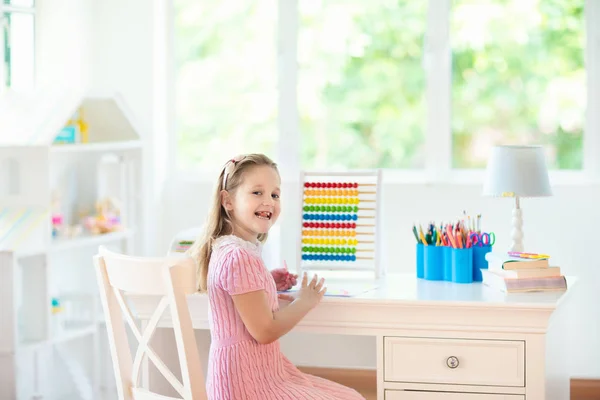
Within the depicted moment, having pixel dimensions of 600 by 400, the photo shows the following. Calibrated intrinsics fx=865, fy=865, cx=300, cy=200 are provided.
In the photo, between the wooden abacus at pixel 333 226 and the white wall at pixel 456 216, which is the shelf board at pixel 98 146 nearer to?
the white wall at pixel 456 216

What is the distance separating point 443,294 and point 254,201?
0.60m

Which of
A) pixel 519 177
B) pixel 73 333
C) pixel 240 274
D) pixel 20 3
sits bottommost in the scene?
pixel 73 333

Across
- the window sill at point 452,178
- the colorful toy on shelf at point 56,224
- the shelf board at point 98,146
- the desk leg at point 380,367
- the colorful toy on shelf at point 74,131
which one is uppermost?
the colorful toy on shelf at point 74,131

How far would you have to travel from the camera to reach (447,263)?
8.59 feet

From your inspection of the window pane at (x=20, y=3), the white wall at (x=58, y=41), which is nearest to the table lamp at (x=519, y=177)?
the white wall at (x=58, y=41)

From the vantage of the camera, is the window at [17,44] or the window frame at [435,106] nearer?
the window at [17,44]

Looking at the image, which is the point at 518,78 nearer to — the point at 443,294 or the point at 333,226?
the point at 333,226

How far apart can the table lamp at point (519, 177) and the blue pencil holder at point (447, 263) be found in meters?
0.29

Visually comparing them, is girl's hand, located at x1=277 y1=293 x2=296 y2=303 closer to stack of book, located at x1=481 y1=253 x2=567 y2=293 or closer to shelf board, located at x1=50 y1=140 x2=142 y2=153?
stack of book, located at x1=481 y1=253 x2=567 y2=293

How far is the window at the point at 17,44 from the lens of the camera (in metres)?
3.45

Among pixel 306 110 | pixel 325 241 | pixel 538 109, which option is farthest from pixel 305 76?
pixel 325 241

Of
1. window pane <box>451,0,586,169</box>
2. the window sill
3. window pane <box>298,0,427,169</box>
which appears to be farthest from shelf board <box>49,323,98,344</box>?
window pane <box>451,0,586,169</box>

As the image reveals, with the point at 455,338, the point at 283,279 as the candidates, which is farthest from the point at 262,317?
the point at 455,338

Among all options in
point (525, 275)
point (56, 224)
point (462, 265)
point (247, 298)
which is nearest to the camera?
point (247, 298)
